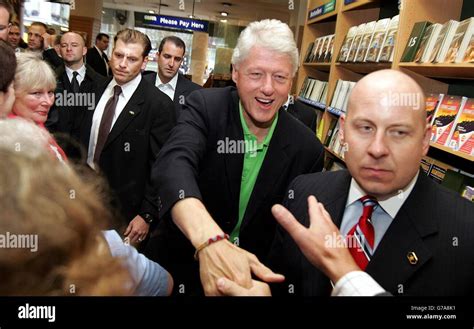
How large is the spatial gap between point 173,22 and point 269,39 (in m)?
8.81

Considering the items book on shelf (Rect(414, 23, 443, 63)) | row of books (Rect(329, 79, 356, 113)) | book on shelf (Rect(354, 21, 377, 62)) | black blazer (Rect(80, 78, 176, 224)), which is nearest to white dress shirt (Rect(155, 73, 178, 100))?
black blazer (Rect(80, 78, 176, 224))

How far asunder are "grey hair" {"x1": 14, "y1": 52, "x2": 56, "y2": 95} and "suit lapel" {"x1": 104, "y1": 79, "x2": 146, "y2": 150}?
1.31 feet

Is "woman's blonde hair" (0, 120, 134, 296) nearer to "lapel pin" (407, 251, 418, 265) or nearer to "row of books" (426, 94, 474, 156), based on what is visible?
"lapel pin" (407, 251, 418, 265)

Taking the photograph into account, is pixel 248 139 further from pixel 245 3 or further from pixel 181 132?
pixel 245 3

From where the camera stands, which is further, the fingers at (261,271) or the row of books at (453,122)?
the row of books at (453,122)

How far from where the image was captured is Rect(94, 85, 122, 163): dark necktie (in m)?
2.54

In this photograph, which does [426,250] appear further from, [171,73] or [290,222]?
[171,73]

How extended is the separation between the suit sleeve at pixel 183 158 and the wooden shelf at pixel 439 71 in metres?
1.37

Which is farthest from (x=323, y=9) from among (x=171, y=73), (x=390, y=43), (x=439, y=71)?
(x=439, y=71)

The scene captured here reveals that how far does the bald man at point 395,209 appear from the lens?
3.34 ft

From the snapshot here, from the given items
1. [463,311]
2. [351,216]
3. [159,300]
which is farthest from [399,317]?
[159,300]

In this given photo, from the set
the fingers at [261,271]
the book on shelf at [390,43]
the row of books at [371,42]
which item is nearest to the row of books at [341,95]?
the row of books at [371,42]

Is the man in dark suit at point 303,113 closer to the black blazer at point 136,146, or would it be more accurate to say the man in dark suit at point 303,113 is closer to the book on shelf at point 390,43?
the book on shelf at point 390,43

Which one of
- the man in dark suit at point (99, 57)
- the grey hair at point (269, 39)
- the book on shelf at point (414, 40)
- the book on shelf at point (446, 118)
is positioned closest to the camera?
the grey hair at point (269, 39)
